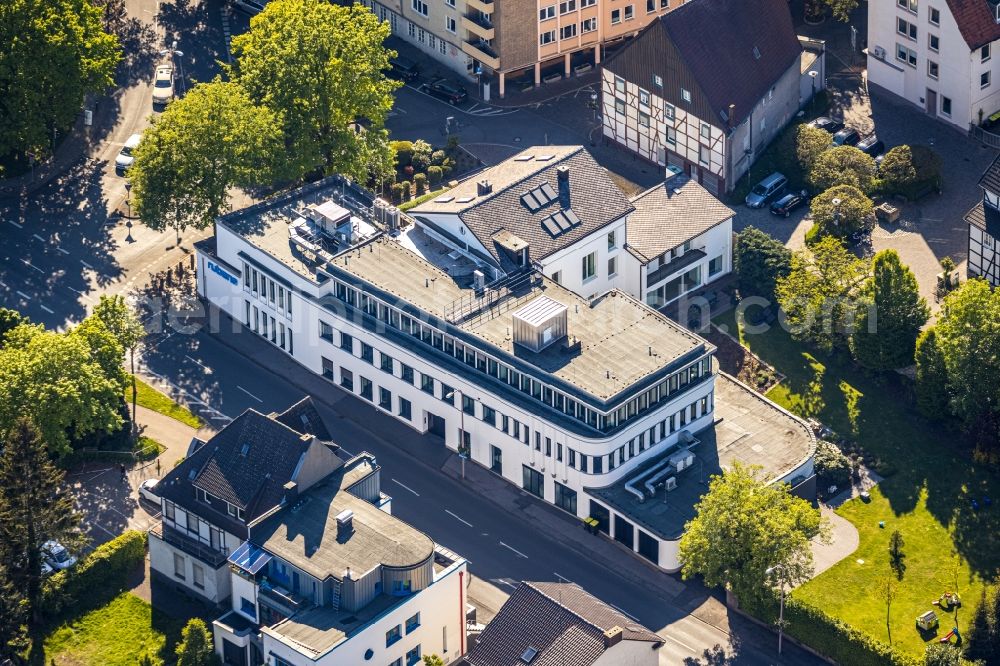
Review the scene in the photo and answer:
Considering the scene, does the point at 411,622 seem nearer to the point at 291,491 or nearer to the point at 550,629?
the point at 550,629

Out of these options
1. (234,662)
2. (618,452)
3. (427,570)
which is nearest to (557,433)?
(618,452)

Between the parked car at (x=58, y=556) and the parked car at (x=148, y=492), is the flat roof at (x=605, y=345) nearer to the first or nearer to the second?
the parked car at (x=148, y=492)

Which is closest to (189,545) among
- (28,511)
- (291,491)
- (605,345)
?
(291,491)

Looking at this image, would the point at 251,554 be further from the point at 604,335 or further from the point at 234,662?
the point at 604,335

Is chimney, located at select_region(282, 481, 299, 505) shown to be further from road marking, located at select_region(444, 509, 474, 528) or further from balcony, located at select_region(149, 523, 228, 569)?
road marking, located at select_region(444, 509, 474, 528)

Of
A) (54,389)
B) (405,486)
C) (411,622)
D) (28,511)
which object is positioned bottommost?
(405,486)

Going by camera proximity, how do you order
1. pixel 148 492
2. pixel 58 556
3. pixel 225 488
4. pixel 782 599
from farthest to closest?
pixel 148 492
pixel 58 556
pixel 225 488
pixel 782 599
